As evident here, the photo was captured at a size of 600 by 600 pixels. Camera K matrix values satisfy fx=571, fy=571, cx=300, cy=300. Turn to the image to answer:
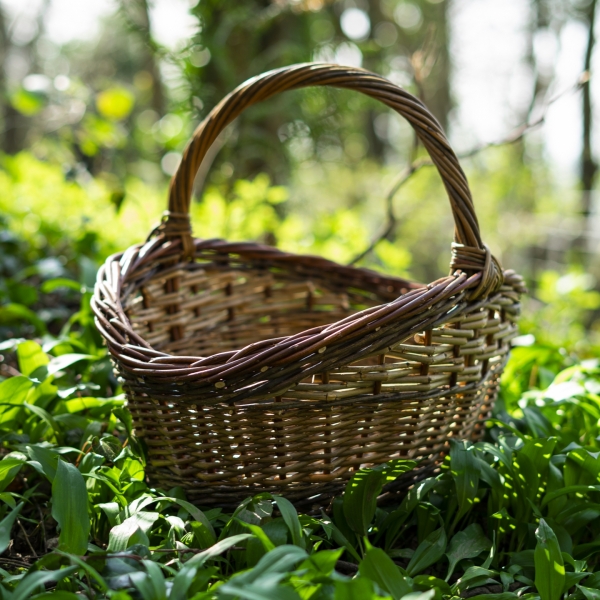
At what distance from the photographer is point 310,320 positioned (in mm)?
1617

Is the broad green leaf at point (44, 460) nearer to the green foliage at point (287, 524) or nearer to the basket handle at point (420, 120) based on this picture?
the green foliage at point (287, 524)

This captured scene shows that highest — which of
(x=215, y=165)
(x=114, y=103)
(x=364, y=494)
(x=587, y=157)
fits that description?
(x=114, y=103)

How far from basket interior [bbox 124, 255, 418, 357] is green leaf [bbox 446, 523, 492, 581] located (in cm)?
64

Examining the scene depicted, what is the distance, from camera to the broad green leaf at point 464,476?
999 mm

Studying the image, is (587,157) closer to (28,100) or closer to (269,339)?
(28,100)

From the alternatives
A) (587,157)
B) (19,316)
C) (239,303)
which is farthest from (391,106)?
(587,157)

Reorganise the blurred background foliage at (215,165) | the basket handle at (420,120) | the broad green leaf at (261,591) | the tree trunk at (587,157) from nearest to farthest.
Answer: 1. the broad green leaf at (261,591)
2. the basket handle at (420,120)
3. the blurred background foliage at (215,165)
4. the tree trunk at (587,157)

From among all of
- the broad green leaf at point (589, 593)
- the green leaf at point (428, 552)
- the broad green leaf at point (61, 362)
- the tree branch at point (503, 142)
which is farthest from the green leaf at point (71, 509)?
the tree branch at point (503, 142)

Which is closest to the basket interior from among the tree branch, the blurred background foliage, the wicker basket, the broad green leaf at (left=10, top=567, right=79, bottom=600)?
the wicker basket

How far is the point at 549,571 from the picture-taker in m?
0.84

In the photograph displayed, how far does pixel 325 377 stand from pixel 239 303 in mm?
703

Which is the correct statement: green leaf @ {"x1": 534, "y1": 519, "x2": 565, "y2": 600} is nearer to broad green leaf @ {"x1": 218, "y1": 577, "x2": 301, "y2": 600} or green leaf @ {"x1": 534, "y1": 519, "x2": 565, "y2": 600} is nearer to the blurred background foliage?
broad green leaf @ {"x1": 218, "y1": 577, "x2": 301, "y2": 600}

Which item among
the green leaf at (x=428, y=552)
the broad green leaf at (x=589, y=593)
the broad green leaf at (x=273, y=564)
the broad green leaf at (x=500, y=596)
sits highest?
the broad green leaf at (x=273, y=564)

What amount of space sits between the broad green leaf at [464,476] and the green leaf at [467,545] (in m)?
Answer: 0.03
